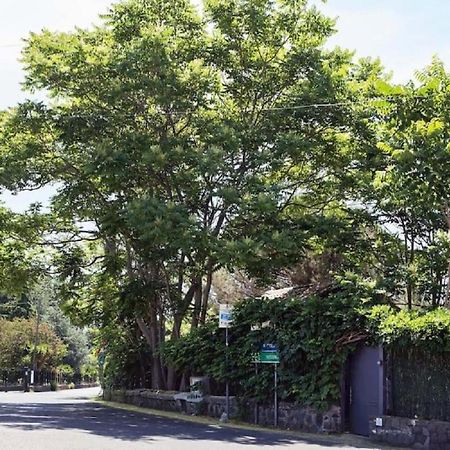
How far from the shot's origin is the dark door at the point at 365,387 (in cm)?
1516

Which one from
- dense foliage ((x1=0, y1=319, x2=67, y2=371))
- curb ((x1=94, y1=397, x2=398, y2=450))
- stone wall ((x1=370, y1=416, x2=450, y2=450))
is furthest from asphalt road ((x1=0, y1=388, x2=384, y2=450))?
dense foliage ((x1=0, y1=319, x2=67, y2=371))

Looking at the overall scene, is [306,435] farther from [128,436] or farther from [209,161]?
[209,161]

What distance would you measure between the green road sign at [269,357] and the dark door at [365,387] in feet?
6.19

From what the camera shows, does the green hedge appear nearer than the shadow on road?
No

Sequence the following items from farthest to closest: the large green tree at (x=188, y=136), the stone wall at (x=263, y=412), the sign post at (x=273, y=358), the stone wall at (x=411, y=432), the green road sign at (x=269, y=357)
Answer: the large green tree at (x=188, y=136) → the green road sign at (x=269, y=357) → the sign post at (x=273, y=358) → the stone wall at (x=263, y=412) → the stone wall at (x=411, y=432)

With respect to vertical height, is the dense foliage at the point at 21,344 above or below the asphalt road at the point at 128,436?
above

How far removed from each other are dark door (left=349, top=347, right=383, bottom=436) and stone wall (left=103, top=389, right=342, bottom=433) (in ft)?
1.32

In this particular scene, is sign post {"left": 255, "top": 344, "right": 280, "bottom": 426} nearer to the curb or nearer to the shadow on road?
the curb

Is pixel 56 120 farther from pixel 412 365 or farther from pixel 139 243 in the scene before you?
pixel 412 365

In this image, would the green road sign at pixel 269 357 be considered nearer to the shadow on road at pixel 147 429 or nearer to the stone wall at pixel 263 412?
the stone wall at pixel 263 412

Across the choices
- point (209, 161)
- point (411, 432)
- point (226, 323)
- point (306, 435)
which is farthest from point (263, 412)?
point (209, 161)

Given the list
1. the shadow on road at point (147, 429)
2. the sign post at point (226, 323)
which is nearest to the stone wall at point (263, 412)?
the sign post at point (226, 323)

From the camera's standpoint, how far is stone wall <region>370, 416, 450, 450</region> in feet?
44.0

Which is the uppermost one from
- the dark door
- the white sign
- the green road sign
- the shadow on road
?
the white sign
